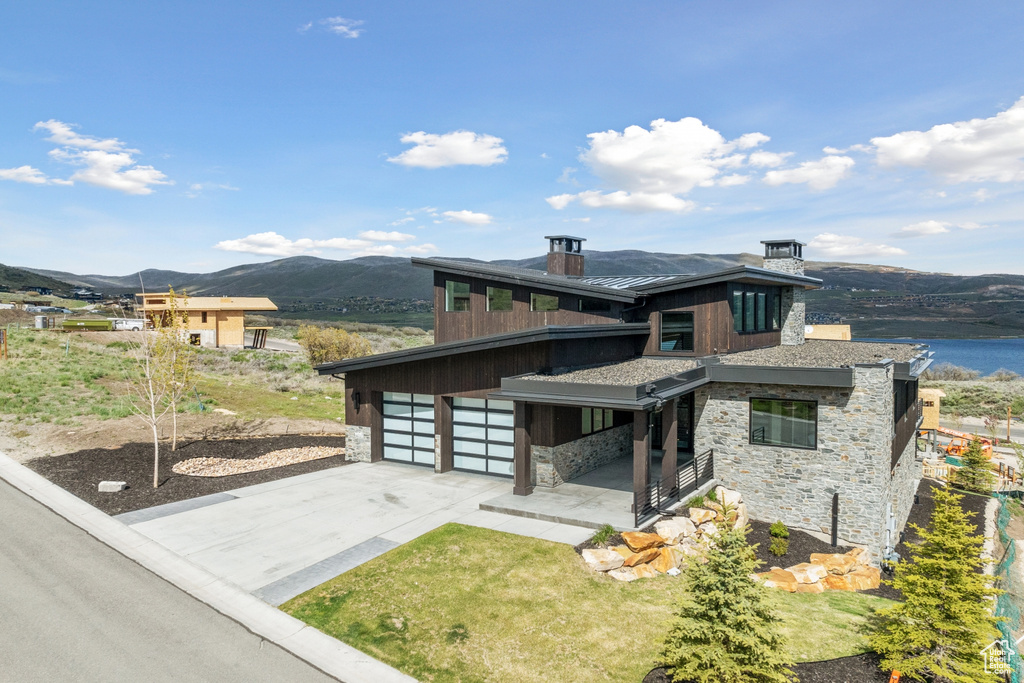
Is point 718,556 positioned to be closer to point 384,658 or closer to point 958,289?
point 384,658

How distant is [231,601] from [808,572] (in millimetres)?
11144

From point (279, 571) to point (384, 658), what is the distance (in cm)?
355

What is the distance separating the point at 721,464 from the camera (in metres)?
16.4

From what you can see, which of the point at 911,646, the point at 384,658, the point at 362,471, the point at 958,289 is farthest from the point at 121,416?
the point at 958,289

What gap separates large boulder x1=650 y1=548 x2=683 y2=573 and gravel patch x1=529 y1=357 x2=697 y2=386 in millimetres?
3856

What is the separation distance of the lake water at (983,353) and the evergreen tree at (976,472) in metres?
53.8

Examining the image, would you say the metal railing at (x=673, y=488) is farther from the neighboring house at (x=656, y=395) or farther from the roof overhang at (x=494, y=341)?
the roof overhang at (x=494, y=341)

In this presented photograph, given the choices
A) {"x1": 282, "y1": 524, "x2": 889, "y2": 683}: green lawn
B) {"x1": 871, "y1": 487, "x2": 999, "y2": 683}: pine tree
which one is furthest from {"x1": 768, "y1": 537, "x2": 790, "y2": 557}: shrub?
{"x1": 871, "y1": 487, "x2": 999, "y2": 683}: pine tree

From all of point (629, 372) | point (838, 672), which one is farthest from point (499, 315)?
point (838, 672)

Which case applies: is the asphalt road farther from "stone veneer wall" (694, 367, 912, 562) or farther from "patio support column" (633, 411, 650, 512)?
"stone veneer wall" (694, 367, 912, 562)

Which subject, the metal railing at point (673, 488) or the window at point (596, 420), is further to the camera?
the window at point (596, 420)

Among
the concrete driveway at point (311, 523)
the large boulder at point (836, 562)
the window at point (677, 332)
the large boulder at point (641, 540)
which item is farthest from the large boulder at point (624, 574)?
the window at point (677, 332)

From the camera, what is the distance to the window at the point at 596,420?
1777 cm

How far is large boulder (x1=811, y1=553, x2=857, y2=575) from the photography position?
12.9 meters
